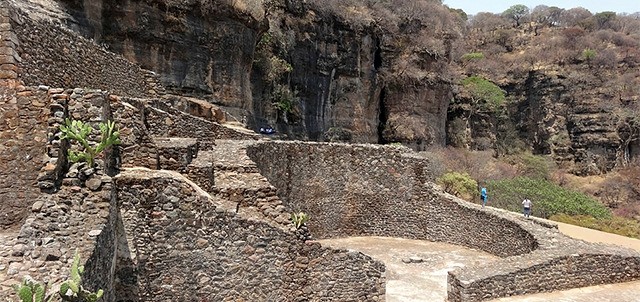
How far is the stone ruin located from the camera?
5.92m

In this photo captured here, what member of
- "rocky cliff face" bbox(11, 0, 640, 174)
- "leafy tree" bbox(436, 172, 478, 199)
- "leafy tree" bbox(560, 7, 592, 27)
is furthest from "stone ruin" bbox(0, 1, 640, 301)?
"leafy tree" bbox(560, 7, 592, 27)

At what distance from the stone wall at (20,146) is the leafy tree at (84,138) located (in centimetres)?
57

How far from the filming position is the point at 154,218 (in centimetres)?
712

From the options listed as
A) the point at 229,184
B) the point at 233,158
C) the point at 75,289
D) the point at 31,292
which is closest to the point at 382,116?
the point at 233,158

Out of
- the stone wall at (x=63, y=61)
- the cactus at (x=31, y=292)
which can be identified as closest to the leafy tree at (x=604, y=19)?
the stone wall at (x=63, y=61)

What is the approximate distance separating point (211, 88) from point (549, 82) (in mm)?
43540

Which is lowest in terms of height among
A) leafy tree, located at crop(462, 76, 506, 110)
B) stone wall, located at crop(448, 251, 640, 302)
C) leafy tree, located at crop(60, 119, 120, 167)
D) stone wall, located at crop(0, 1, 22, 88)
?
stone wall, located at crop(448, 251, 640, 302)

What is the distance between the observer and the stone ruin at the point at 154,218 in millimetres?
5922

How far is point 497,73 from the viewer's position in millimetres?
55531

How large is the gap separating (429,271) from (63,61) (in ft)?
35.0

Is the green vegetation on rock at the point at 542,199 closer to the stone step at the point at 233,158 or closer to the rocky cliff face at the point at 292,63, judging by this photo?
the rocky cliff face at the point at 292,63

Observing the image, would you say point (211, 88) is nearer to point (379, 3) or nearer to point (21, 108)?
point (21, 108)

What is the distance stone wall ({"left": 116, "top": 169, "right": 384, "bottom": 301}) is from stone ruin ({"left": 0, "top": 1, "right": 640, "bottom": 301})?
0.02 metres

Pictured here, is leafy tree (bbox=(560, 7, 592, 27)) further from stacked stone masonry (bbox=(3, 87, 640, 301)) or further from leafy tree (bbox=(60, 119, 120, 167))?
leafy tree (bbox=(60, 119, 120, 167))
